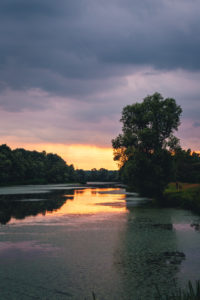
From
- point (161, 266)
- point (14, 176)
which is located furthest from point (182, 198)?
point (14, 176)

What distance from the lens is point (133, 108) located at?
57.5 metres

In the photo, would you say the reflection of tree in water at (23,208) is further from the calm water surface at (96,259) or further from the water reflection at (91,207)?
the calm water surface at (96,259)

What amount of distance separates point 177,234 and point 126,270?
386 inches

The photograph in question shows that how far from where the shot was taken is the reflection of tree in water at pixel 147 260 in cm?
1238

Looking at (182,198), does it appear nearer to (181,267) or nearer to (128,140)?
(128,140)

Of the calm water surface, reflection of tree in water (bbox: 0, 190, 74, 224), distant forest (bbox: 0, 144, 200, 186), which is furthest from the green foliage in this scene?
the calm water surface

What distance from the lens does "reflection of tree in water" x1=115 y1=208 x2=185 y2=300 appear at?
1238cm

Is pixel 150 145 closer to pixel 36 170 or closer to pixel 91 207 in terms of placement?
pixel 91 207

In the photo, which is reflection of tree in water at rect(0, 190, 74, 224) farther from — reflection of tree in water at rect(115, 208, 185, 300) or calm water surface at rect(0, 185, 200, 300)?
reflection of tree in water at rect(115, 208, 185, 300)

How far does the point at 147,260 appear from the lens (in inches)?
639

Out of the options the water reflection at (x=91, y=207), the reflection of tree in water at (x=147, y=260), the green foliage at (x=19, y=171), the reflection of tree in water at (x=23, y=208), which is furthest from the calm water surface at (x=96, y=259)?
the green foliage at (x=19, y=171)

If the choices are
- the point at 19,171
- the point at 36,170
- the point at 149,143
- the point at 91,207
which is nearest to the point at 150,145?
the point at 149,143

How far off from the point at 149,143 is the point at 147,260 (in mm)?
40109

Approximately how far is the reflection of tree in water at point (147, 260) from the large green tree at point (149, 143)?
28207mm
